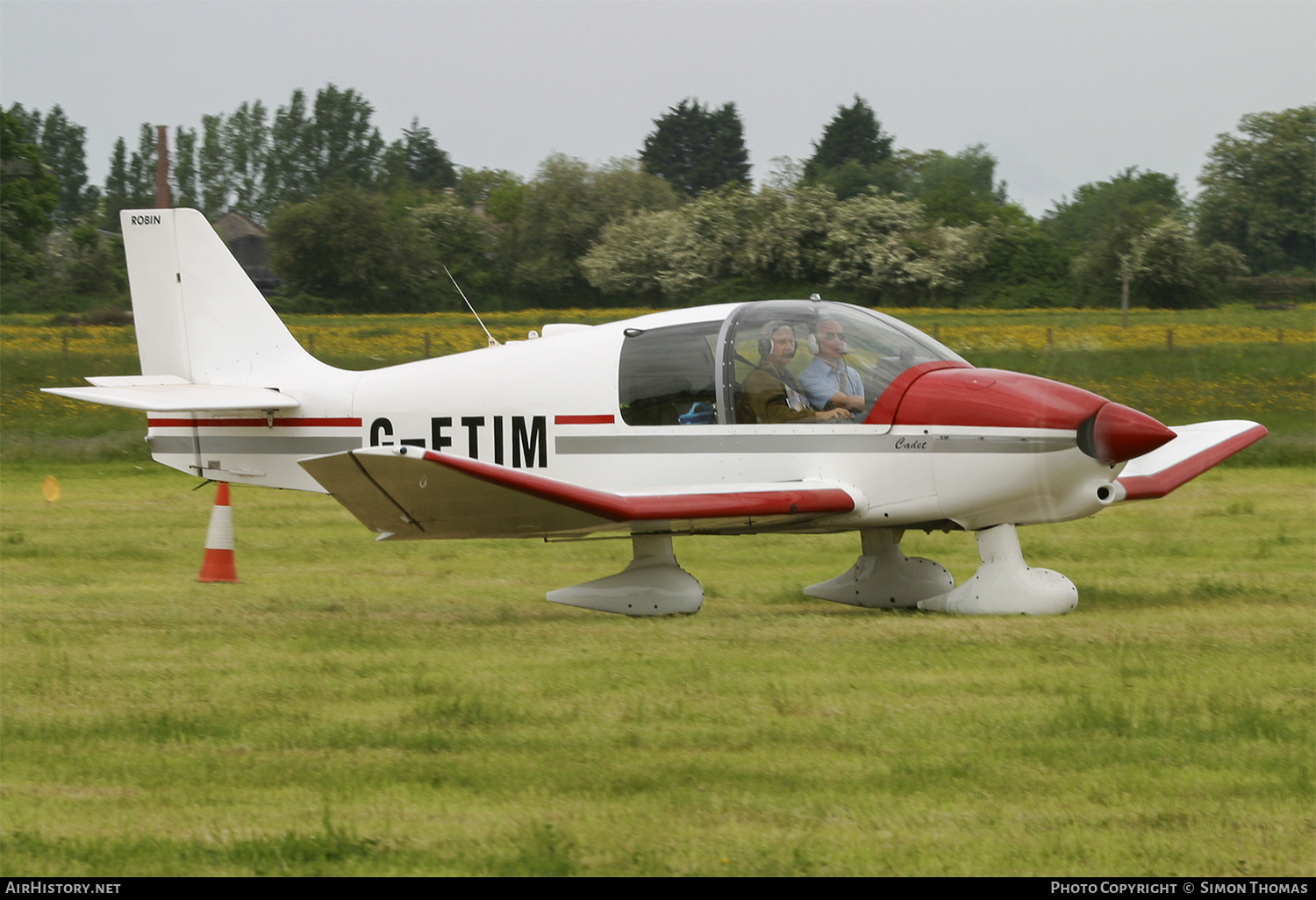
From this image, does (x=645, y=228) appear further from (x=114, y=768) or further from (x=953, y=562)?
(x=114, y=768)

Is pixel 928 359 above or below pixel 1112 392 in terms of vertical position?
above

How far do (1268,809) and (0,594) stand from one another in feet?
26.6

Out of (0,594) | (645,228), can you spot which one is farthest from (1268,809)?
(645,228)

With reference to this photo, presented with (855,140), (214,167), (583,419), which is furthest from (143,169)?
(583,419)

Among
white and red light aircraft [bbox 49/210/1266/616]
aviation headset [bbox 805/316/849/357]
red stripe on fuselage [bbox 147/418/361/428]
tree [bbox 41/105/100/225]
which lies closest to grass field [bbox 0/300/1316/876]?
white and red light aircraft [bbox 49/210/1266/616]

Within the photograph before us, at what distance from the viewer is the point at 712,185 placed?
54.4 m

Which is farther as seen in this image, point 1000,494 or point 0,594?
point 0,594

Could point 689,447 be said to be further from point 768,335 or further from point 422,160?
point 422,160

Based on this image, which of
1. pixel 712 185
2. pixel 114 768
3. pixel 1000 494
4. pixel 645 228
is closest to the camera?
pixel 114 768

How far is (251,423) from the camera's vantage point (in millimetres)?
9289

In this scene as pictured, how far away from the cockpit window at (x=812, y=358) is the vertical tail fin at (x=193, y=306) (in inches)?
136

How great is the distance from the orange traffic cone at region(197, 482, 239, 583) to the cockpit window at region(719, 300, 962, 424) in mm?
4025

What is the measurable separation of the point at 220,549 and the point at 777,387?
14.8ft

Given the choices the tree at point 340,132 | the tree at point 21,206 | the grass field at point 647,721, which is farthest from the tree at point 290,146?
the grass field at point 647,721
